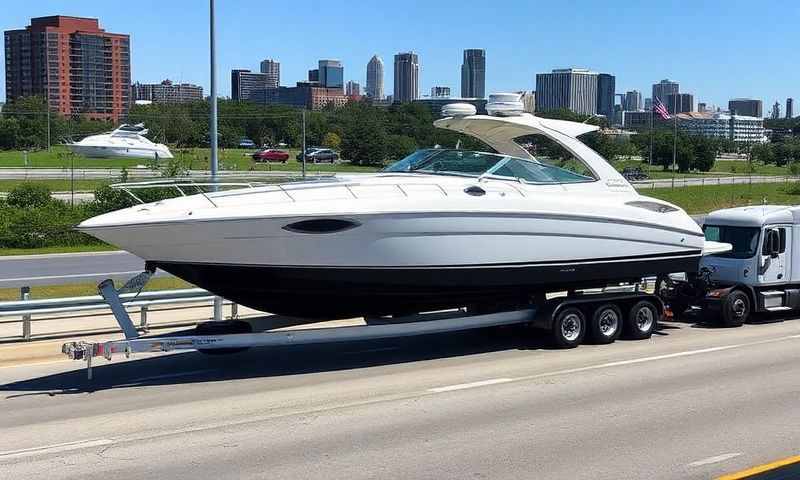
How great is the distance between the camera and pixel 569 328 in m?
13.6

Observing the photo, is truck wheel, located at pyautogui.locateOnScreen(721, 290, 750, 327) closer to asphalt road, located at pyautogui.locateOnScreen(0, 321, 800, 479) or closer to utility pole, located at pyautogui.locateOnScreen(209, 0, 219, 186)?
asphalt road, located at pyautogui.locateOnScreen(0, 321, 800, 479)

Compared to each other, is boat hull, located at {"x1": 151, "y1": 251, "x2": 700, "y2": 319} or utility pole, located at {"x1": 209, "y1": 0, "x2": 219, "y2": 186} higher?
utility pole, located at {"x1": 209, "y1": 0, "x2": 219, "y2": 186}

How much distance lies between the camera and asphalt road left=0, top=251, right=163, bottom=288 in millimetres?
22970

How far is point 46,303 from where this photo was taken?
1373 cm

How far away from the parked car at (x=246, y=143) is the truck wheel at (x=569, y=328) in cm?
7472

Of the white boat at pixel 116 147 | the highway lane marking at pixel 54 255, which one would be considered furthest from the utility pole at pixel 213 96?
the white boat at pixel 116 147

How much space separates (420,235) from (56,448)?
524 centimetres

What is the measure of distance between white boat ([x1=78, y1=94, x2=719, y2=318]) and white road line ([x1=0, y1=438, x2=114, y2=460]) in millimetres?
2957

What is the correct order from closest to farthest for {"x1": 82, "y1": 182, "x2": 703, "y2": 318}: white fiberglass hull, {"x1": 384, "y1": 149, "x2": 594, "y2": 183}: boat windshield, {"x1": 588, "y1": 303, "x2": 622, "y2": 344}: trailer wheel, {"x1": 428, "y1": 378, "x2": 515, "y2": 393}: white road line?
{"x1": 428, "y1": 378, "x2": 515, "y2": 393}: white road line, {"x1": 82, "y1": 182, "x2": 703, "y2": 318}: white fiberglass hull, {"x1": 384, "y1": 149, "x2": 594, "y2": 183}: boat windshield, {"x1": 588, "y1": 303, "x2": 622, "y2": 344}: trailer wheel

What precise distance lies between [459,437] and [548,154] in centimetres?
738

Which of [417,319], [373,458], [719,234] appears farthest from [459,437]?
[719,234]

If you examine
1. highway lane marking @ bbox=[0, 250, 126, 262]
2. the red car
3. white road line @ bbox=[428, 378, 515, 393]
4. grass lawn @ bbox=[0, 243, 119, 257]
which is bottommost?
white road line @ bbox=[428, 378, 515, 393]

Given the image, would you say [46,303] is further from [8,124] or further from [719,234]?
[8,124]

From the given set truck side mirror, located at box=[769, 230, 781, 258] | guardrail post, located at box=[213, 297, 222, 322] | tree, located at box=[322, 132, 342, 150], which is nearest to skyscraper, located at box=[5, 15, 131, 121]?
tree, located at box=[322, 132, 342, 150]
